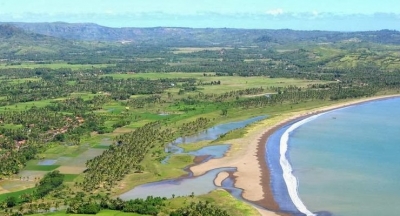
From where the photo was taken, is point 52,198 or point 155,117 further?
point 155,117

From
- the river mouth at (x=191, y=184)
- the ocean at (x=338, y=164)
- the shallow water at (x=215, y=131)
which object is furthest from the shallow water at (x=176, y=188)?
the shallow water at (x=215, y=131)

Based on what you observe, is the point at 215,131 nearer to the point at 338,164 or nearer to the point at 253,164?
the point at 253,164

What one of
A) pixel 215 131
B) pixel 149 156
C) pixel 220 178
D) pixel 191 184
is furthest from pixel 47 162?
pixel 215 131

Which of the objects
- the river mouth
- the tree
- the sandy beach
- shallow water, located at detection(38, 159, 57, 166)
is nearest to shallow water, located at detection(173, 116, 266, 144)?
the sandy beach

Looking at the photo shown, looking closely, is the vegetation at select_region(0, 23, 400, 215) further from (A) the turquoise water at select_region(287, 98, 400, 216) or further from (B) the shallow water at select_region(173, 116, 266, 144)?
(A) the turquoise water at select_region(287, 98, 400, 216)

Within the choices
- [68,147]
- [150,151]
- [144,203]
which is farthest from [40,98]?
[144,203]

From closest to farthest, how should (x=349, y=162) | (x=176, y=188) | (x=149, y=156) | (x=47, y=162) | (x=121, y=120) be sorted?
(x=176, y=188)
(x=349, y=162)
(x=47, y=162)
(x=149, y=156)
(x=121, y=120)

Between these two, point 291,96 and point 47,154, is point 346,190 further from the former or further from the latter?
point 291,96
